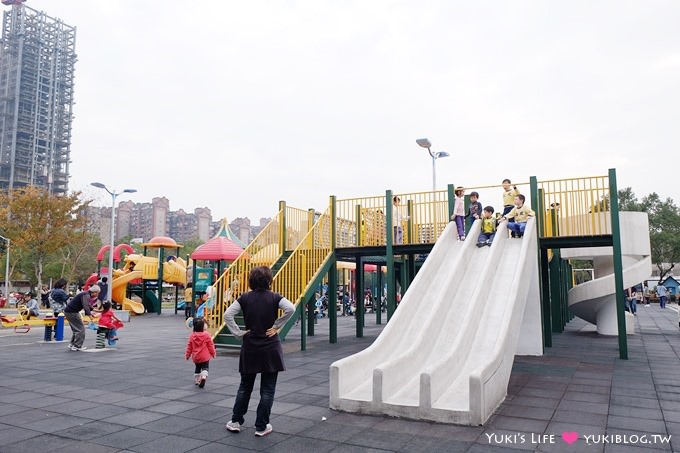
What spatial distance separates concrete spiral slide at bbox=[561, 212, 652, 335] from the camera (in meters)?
15.2

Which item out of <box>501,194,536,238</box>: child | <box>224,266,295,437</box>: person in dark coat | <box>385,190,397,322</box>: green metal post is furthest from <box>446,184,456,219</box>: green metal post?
<box>224,266,295,437</box>: person in dark coat

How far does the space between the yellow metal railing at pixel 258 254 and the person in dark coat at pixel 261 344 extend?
21.6 feet

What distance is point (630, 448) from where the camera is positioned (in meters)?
4.88

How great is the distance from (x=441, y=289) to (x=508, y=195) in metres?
4.33

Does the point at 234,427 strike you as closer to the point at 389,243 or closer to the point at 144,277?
the point at 389,243

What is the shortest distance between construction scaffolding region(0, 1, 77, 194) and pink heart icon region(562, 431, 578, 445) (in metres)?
131

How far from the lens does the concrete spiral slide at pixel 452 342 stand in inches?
240

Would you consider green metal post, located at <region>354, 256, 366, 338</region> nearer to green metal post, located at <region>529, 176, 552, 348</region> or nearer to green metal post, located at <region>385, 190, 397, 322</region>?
green metal post, located at <region>385, 190, 397, 322</region>

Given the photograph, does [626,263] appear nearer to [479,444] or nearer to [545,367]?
[545,367]

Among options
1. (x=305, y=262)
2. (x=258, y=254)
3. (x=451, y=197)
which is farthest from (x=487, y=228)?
(x=258, y=254)

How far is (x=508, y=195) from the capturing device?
41.2 ft

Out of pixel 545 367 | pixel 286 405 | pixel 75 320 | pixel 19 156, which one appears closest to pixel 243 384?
pixel 286 405

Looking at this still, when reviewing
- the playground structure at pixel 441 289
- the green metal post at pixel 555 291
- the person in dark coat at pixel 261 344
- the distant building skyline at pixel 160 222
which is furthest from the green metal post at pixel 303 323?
the distant building skyline at pixel 160 222

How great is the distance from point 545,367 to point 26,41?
147 metres
